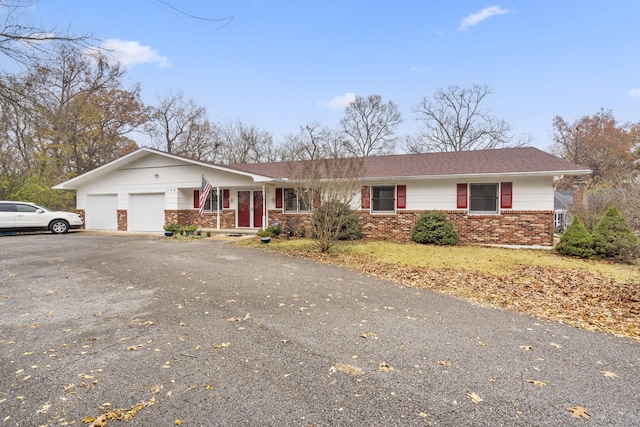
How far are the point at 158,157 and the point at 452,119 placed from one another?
1025 inches

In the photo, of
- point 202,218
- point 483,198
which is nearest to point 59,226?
point 202,218

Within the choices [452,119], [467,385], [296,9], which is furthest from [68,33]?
[452,119]

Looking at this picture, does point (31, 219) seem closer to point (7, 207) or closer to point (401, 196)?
point (7, 207)

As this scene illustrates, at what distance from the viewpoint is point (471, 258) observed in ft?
31.4

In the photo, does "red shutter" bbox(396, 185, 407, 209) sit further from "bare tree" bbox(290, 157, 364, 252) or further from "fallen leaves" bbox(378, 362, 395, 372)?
"fallen leaves" bbox(378, 362, 395, 372)

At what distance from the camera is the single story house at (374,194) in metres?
12.0

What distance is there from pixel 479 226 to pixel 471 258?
3.46 m

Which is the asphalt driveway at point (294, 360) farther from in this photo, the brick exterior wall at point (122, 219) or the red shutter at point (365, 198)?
the brick exterior wall at point (122, 219)

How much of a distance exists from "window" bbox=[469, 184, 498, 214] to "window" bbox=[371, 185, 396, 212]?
9.80ft

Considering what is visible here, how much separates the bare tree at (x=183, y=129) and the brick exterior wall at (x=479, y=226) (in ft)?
61.8

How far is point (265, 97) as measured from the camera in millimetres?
18422

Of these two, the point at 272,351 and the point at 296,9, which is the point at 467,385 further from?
the point at 296,9

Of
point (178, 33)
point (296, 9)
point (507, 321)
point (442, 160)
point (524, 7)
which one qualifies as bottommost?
point (507, 321)

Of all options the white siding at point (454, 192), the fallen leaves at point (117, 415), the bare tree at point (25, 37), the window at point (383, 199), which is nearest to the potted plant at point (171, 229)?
the white siding at point (454, 192)
